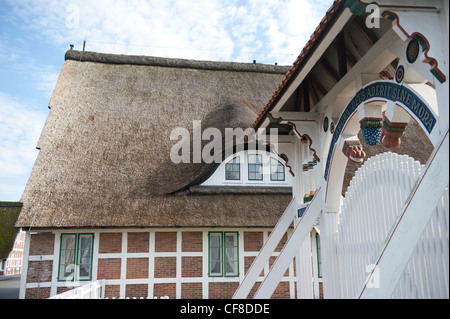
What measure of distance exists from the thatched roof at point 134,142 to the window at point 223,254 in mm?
918

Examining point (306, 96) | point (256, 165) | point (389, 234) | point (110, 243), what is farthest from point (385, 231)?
point (110, 243)

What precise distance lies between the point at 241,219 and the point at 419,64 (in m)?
8.13

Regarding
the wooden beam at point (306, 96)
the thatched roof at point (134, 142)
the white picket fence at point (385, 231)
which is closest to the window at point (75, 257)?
the thatched roof at point (134, 142)

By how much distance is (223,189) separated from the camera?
11.2m

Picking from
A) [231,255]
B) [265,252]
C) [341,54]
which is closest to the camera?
[341,54]

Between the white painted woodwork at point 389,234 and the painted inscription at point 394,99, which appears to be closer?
the white painted woodwork at point 389,234

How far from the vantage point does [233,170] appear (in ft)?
38.8

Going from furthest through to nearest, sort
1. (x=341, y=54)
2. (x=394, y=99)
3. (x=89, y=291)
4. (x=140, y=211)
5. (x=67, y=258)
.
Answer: (x=67, y=258)
(x=140, y=211)
(x=89, y=291)
(x=341, y=54)
(x=394, y=99)

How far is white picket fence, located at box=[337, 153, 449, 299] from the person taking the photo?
2.83m

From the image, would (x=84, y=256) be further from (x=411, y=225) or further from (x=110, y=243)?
(x=411, y=225)

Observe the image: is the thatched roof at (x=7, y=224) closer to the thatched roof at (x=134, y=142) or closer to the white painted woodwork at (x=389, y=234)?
the thatched roof at (x=134, y=142)

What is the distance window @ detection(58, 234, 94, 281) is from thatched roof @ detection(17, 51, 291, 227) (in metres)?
1.11

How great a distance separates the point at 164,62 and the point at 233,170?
281 inches

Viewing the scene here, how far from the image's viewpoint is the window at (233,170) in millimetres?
11703
